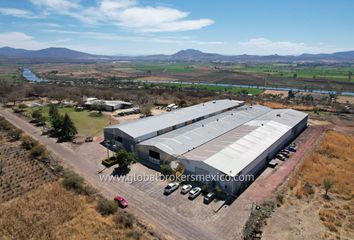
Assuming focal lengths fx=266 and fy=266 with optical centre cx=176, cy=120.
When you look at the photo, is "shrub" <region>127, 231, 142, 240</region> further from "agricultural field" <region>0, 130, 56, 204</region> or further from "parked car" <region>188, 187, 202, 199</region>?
"agricultural field" <region>0, 130, 56, 204</region>

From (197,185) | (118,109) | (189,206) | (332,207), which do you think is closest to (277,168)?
(332,207)

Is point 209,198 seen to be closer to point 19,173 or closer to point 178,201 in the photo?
point 178,201

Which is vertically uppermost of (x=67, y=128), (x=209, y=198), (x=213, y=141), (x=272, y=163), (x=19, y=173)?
(x=213, y=141)

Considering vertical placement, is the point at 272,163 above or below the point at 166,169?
below

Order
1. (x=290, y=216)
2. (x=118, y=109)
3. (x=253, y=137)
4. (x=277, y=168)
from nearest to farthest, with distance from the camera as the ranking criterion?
(x=290, y=216)
(x=277, y=168)
(x=253, y=137)
(x=118, y=109)

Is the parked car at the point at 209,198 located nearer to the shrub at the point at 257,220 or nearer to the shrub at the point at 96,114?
the shrub at the point at 257,220

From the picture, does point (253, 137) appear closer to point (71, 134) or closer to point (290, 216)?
point (290, 216)

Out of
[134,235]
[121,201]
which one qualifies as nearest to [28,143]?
Result: [121,201]

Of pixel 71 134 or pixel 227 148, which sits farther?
pixel 71 134
